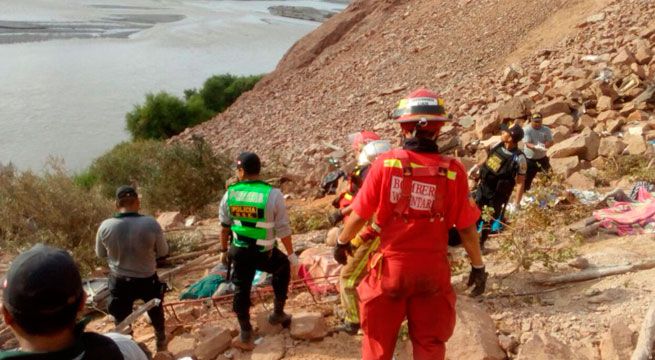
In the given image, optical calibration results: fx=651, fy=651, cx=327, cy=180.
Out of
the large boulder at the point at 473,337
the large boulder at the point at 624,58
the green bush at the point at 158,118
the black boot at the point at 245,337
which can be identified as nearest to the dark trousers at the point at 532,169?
the large boulder at the point at 473,337

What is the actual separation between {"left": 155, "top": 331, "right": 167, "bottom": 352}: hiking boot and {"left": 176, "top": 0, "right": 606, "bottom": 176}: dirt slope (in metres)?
9.58

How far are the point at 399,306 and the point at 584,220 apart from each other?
376 cm

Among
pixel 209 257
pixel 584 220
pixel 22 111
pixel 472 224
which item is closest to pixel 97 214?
pixel 209 257

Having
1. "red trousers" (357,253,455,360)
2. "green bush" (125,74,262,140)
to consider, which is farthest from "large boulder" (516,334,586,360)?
"green bush" (125,74,262,140)

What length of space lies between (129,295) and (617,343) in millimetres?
3025

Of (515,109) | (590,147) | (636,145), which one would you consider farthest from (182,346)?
(515,109)

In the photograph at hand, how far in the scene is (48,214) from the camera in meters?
9.15

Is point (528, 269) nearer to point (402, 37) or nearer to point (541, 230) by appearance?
point (541, 230)

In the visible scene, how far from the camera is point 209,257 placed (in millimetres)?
7141

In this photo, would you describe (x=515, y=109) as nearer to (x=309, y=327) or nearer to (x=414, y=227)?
(x=309, y=327)

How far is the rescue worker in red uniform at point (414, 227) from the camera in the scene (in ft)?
10.1

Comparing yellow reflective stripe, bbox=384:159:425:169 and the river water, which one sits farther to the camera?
the river water

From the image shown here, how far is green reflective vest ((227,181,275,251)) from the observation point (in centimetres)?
412

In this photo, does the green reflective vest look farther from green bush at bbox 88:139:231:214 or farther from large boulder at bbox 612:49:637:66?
large boulder at bbox 612:49:637:66
